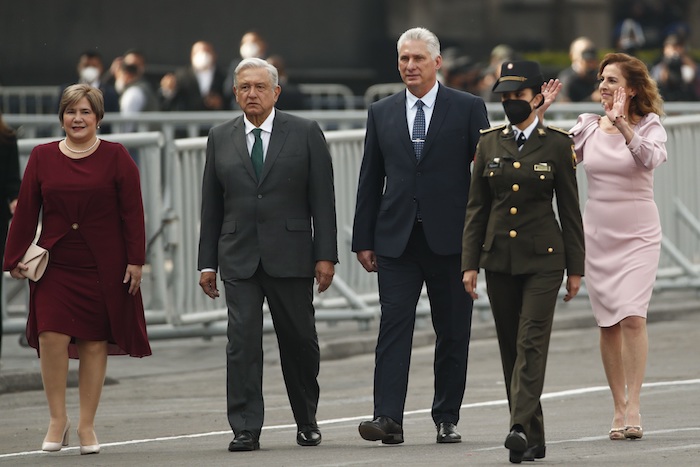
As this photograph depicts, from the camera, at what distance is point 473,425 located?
10.6 metres

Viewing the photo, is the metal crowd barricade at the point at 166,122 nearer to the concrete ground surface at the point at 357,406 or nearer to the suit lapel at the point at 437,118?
the concrete ground surface at the point at 357,406

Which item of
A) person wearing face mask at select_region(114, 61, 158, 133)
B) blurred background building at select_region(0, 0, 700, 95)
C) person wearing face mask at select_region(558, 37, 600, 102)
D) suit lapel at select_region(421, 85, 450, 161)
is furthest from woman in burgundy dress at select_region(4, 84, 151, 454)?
blurred background building at select_region(0, 0, 700, 95)

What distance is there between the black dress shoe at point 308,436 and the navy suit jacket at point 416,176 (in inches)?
37.2

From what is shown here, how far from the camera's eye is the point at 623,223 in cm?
988

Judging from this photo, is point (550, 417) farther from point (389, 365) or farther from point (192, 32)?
point (192, 32)

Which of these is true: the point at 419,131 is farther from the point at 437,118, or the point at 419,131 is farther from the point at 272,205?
the point at 272,205

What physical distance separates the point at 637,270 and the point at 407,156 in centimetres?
129

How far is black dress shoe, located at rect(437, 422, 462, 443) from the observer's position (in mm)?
9661

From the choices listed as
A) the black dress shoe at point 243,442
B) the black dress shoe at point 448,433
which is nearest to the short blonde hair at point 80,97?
the black dress shoe at point 243,442

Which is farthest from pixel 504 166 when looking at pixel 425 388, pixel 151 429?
pixel 425 388

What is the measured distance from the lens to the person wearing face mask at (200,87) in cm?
2122

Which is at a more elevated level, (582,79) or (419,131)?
(419,131)

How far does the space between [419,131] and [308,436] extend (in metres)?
1.63

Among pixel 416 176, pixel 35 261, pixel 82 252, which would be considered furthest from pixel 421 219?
pixel 35 261
